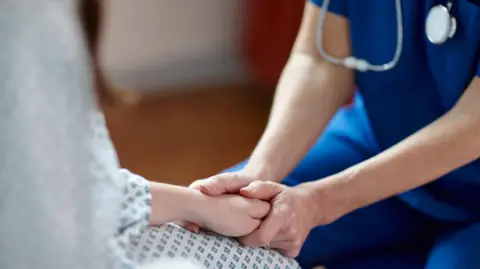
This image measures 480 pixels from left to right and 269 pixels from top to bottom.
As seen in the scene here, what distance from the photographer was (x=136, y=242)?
75 centimetres

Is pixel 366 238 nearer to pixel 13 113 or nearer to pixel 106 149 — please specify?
pixel 106 149

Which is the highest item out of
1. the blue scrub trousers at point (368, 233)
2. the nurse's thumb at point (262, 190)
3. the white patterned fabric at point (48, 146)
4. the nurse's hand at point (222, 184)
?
the white patterned fabric at point (48, 146)

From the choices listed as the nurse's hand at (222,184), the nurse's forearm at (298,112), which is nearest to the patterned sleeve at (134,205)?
the nurse's hand at (222,184)

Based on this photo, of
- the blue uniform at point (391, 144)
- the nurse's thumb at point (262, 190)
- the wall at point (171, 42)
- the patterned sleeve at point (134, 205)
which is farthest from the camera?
the wall at point (171, 42)

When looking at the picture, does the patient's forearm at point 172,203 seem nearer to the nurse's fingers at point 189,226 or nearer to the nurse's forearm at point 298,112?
the nurse's fingers at point 189,226

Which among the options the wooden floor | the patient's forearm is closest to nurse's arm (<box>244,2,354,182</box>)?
the patient's forearm

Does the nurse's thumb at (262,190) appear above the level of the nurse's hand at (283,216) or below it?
above

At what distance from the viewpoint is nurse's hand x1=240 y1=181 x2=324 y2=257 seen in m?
0.93

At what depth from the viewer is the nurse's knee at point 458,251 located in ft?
3.22

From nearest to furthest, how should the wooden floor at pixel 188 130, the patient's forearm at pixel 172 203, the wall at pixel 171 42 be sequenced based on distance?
the patient's forearm at pixel 172 203 < the wooden floor at pixel 188 130 < the wall at pixel 171 42

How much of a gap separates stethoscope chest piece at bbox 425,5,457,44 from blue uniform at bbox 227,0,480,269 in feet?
0.06

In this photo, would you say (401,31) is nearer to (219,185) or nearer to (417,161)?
(417,161)

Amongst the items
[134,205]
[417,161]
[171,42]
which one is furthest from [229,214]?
[171,42]

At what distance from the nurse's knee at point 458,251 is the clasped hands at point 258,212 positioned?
178mm
